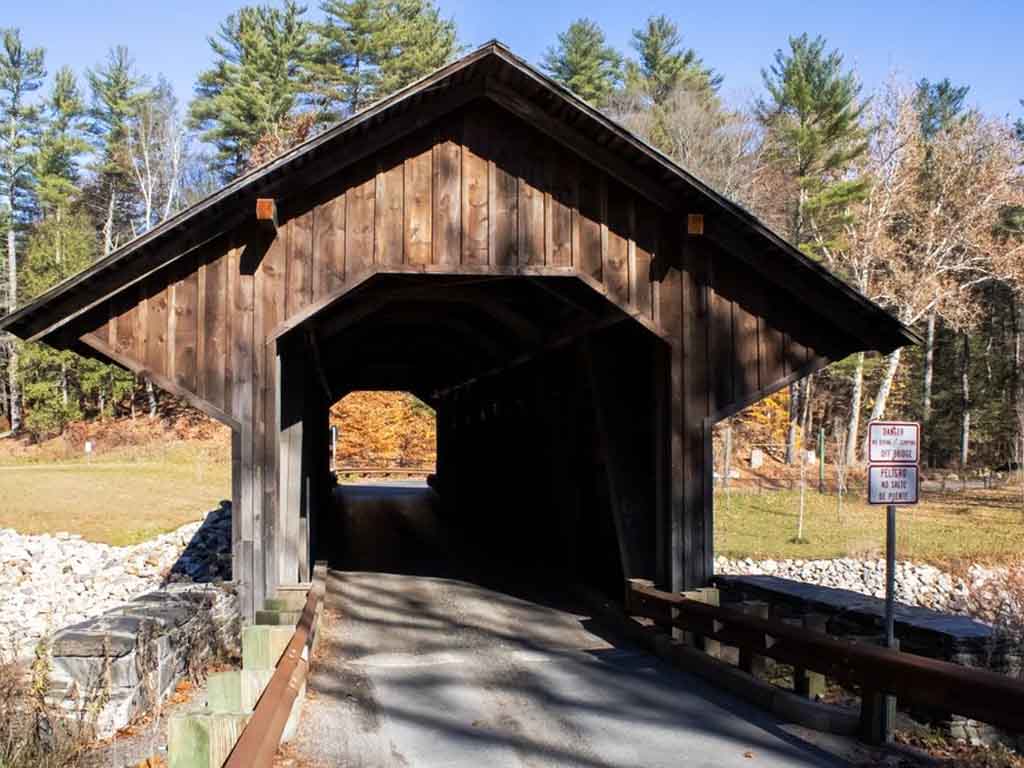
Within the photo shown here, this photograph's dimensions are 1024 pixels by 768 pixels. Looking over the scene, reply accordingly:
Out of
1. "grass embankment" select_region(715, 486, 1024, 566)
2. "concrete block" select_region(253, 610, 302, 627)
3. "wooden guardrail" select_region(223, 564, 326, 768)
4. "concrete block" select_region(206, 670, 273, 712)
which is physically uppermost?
"concrete block" select_region(206, 670, 273, 712)

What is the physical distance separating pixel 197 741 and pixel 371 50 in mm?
44110

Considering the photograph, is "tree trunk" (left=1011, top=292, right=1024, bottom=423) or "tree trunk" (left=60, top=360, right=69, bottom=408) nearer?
"tree trunk" (left=1011, top=292, right=1024, bottom=423)

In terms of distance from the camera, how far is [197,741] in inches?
137

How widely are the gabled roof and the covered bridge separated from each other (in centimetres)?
2

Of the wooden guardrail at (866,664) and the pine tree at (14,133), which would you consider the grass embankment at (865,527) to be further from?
the pine tree at (14,133)

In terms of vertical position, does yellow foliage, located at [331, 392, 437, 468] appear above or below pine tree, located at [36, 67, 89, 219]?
below

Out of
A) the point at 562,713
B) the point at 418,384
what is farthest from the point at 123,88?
the point at 562,713

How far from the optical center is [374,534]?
59.5 feet

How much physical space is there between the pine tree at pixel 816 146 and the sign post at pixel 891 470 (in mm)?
31678

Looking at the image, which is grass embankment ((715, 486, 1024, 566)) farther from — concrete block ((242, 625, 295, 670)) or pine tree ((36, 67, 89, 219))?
pine tree ((36, 67, 89, 219))

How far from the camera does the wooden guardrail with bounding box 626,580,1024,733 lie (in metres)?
4.71

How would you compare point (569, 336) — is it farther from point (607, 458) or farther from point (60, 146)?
point (60, 146)

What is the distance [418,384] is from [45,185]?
32824mm

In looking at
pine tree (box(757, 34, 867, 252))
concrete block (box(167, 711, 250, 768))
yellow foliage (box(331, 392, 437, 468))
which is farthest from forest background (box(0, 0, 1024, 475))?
concrete block (box(167, 711, 250, 768))
